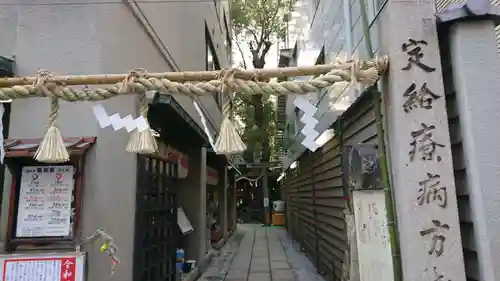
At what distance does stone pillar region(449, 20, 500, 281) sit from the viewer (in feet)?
8.53

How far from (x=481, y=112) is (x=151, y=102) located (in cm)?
397

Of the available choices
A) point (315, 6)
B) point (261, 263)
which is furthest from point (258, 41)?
point (261, 263)

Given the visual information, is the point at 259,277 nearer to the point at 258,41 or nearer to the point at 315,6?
the point at 315,6

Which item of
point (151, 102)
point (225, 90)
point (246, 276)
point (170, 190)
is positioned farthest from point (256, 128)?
point (225, 90)

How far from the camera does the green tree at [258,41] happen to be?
897 inches

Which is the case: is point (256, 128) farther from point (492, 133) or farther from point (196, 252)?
point (492, 133)

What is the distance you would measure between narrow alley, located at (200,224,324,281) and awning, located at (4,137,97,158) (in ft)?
20.0

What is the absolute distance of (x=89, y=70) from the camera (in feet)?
16.3

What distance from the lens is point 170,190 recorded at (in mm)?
7910

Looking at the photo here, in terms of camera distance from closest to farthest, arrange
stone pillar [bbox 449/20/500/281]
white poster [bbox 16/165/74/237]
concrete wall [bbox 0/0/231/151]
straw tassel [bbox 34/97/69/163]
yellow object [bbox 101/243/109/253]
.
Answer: stone pillar [bbox 449/20/500/281] < straw tassel [bbox 34/97/69/163] < white poster [bbox 16/165/74/237] < yellow object [bbox 101/243/109/253] < concrete wall [bbox 0/0/231/151]

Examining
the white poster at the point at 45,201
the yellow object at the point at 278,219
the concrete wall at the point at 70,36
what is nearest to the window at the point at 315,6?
the concrete wall at the point at 70,36

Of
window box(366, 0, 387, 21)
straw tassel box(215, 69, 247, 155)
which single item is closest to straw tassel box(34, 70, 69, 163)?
straw tassel box(215, 69, 247, 155)

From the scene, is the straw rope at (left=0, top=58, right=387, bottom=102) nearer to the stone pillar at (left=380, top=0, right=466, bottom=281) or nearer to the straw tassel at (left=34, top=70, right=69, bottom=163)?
the straw tassel at (left=34, top=70, right=69, bottom=163)

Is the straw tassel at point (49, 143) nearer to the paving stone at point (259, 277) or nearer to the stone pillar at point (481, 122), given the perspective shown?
the stone pillar at point (481, 122)
